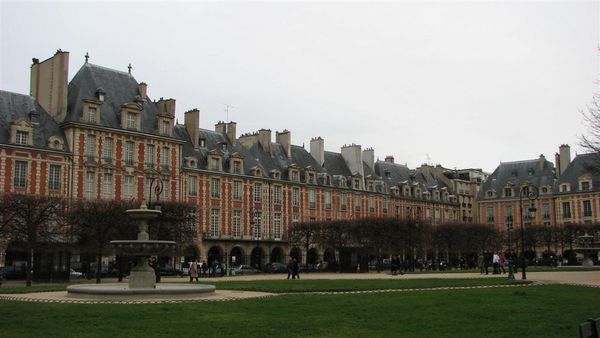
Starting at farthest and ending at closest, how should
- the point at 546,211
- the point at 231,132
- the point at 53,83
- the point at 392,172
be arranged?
the point at 392,172, the point at 546,211, the point at 231,132, the point at 53,83

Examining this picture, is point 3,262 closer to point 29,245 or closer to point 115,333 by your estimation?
point 29,245

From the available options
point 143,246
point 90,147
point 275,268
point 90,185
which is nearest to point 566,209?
point 275,268

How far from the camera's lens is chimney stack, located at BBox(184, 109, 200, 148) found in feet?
176

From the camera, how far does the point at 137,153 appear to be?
4728 centimetres

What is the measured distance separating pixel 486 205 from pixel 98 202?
2068 inches

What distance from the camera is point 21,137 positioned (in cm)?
4153

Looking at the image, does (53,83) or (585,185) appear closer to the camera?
(53,83)

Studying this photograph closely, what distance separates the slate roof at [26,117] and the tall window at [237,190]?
15.1 m

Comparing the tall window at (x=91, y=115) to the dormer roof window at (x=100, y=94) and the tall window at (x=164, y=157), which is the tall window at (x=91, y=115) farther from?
the tall window at (x=164, y=157)

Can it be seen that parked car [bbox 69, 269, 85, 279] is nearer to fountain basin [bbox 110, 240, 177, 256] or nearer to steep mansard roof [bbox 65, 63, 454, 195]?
steep mansard roof [bbox 65, 63, 454, 195]

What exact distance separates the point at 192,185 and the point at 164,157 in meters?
3.56

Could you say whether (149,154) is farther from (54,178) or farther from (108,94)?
(54,178)

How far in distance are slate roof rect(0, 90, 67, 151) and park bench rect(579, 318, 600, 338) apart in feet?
131

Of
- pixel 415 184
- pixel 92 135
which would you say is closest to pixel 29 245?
pixel 92 135
